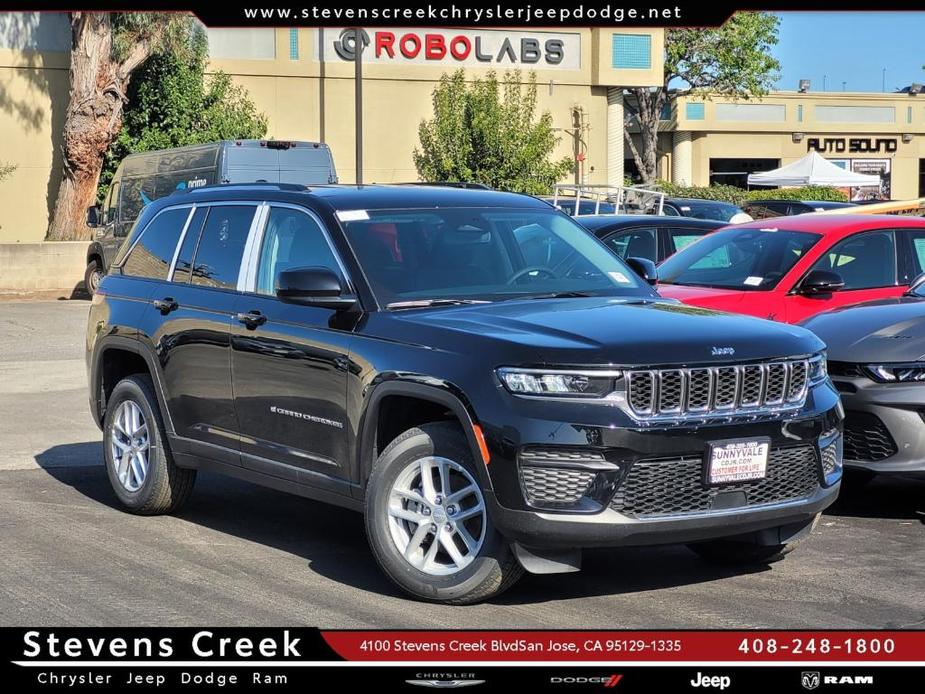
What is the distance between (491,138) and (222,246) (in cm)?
3041

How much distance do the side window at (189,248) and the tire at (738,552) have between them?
316cm

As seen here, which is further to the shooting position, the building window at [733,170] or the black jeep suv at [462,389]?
the building window at [733,170]

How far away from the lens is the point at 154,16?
109 ft

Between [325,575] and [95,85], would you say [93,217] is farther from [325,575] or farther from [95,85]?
[325,575]

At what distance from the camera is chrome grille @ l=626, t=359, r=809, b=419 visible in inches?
234

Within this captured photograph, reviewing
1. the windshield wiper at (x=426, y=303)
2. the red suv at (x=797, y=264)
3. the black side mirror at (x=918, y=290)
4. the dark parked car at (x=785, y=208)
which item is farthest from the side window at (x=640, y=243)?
the dark parked car at (x=785, y=208)

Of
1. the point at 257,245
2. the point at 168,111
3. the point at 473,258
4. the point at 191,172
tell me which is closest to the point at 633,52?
the point at 168,111

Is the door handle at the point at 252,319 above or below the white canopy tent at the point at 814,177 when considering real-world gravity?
below

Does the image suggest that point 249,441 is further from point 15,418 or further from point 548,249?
point 15,418

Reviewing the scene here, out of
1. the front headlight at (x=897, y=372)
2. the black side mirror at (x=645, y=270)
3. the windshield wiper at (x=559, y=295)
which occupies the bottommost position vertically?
the front headlight at (x=897, y=372)

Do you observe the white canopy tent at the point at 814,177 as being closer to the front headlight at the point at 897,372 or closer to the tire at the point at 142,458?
the front headlight at the point at 897,372

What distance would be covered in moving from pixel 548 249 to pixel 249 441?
181cm

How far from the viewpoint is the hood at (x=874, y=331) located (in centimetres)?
805
